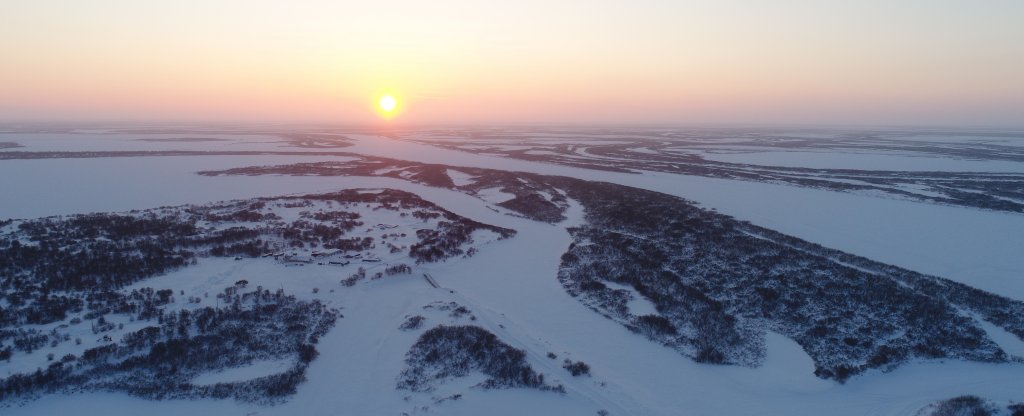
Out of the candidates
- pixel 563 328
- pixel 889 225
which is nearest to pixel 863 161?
pixel 889 225

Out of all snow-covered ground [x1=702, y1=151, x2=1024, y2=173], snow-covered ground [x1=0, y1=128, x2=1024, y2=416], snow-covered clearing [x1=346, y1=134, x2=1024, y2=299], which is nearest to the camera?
snow-covered ground [x1=0, y1=128, x2=1024, y2=416]

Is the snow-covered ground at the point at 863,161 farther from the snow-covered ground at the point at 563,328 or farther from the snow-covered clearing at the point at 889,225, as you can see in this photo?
the snow-covered ground at the point at 563,328

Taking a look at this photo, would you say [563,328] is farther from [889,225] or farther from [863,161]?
[863,161]

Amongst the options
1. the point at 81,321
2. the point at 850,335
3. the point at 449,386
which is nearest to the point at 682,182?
the point at 850,335

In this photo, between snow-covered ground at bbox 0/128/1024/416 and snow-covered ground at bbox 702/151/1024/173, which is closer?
snow-covered ground at bbox 0/128/1024/416

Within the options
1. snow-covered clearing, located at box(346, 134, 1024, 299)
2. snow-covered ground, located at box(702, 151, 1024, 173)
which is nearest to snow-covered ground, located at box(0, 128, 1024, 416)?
snow-covered clearing, located at box(346, 134, 1024, 299)

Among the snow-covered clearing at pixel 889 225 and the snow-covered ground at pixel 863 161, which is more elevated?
the snow-covered ground at pixel 863 161

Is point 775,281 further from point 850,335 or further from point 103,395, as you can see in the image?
point 103,395

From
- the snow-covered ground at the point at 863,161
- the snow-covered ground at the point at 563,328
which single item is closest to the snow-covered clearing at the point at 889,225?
the snow-covered ground at the point at 563,328

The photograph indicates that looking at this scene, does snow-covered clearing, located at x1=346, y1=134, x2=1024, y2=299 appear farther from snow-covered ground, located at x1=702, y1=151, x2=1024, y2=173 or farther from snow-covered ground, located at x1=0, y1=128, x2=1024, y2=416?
snow-covered ground, located at x1=702, y1=151, x2=1024, y2=173
